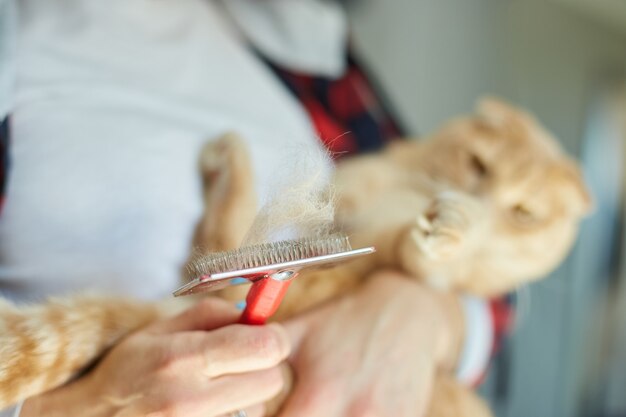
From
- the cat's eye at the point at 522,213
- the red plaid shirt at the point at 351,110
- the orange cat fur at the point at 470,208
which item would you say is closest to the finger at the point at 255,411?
the orange cat fur at the point at 470,208

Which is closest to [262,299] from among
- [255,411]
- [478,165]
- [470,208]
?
[255,411]

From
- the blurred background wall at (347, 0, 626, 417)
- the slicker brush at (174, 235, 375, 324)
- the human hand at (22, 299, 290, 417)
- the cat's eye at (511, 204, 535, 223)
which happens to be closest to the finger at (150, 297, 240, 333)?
the human hand at (22, 299, 290, 417)

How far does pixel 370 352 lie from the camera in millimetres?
756

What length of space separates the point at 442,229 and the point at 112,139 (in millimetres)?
483

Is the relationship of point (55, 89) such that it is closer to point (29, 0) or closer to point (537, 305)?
point (29, 0)

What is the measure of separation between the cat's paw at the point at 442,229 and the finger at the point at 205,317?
26 cm

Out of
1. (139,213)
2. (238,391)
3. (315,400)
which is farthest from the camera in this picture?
(139,213)

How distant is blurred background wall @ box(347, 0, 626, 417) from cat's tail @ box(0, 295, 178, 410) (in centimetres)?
173

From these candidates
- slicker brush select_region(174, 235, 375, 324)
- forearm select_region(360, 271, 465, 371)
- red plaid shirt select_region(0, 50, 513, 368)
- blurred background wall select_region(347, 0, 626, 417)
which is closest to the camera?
slicker brush select_region(174, 235, 375, 324)

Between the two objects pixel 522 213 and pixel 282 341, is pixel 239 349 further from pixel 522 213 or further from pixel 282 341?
pixel 522 213

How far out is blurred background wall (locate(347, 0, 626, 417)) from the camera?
2.20m

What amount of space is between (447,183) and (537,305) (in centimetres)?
144

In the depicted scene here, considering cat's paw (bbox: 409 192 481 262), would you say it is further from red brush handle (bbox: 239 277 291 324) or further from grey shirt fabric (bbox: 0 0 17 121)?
grey shirt fabric (bbox: 0 0 17 121)

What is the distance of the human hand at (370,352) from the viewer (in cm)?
69
